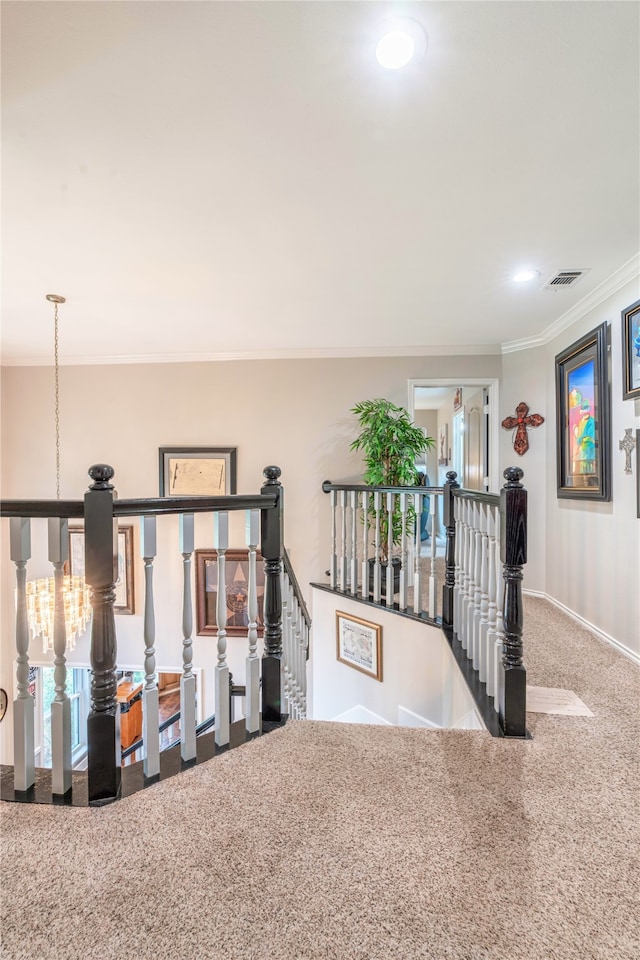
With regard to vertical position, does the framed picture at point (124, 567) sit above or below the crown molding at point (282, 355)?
below

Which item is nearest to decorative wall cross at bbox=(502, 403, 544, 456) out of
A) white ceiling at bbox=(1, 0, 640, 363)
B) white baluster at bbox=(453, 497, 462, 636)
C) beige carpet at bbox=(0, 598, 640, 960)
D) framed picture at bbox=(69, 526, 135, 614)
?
white ceiling at bbox=(1, 0, 640, 363)

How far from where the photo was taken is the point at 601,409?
2836 millimetres

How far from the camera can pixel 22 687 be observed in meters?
1.32

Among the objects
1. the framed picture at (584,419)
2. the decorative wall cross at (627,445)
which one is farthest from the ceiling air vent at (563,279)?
the decorative wall cross at (627,445)

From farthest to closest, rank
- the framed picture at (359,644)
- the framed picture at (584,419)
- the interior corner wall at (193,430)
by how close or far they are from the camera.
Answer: the interior corner wall at (193,430) < the framed picture at (359,644) < the framed picture at (584,419)


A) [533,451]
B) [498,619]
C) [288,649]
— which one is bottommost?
[288,649]

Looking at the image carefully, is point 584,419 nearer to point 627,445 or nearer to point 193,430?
point 627,445

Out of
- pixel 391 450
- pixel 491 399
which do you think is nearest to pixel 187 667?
pixel 391 450

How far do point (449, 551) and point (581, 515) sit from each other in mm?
1311

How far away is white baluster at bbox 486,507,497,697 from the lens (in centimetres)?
183

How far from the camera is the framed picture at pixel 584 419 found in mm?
2812

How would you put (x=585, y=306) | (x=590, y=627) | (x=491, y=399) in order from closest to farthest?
(x=590, y=627) < (x=585, y=306) < (x=491, y=399)

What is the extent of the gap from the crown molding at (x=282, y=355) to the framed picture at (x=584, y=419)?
987 mm

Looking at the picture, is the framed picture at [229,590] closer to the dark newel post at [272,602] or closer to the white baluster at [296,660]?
the white baluster at [296,660]
